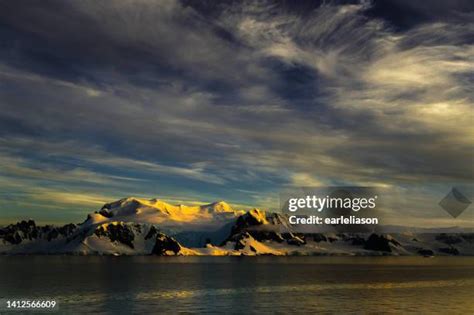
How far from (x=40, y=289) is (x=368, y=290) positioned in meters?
86.4

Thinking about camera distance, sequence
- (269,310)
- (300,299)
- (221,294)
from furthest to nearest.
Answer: (221,294), (300,299), (269,310)

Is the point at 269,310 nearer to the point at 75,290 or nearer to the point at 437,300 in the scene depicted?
the point at 437,300

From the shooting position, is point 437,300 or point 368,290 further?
point 368,290

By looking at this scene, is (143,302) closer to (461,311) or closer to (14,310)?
(14,310)

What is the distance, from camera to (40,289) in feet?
468

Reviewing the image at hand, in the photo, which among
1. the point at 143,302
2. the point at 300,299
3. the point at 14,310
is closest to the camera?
the point at 14,310

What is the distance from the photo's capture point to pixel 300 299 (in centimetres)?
11831

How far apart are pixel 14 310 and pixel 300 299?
57026 millimetres

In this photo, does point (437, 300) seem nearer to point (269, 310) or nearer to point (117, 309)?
point (269, 310)

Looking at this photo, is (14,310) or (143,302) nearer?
(14,310)

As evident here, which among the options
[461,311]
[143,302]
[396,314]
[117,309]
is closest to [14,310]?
[117,309]

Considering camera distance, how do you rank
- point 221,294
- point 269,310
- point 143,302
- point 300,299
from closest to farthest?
point 269,310, point 143,302, point 300,299, point 221,294

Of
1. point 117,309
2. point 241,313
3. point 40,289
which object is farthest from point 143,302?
point 40,289

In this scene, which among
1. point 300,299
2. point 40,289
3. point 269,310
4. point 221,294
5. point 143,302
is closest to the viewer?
point 269,310
